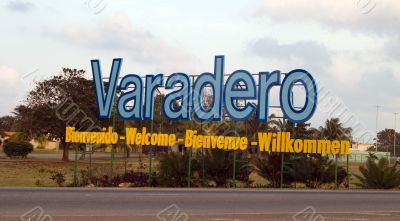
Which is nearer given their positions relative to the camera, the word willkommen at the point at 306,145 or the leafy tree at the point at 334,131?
the word willkommen at the point at 306,145

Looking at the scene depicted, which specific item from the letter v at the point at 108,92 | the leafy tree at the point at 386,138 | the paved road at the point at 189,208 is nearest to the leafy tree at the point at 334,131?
the letter v at the point at 108,92

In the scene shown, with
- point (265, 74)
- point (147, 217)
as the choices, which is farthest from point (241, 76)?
point (147, 217)

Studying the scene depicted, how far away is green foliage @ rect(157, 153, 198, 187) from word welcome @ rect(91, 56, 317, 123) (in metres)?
2.11

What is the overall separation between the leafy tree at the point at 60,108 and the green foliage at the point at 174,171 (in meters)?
32.9

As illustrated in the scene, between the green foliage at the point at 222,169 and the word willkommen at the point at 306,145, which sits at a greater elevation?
the word willkommen at the point at 306,145

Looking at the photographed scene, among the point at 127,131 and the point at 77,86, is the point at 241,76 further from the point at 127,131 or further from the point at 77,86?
the point at 77,86

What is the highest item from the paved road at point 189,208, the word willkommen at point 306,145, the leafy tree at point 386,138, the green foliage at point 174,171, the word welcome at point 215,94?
the leafy tree at point 386,138

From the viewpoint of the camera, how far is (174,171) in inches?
1280

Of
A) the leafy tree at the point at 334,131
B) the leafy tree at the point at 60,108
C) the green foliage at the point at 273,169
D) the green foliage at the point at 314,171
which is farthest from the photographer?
the leafy tree at the point at 60,108

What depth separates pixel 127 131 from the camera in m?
33.3

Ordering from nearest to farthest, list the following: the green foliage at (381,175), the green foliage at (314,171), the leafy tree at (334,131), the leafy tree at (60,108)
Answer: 1. the green foliage at (314,171)
2. the green foliage at (381,175)
3. the leafy tree at (334,131)
4. the leafy tree at (60,108)

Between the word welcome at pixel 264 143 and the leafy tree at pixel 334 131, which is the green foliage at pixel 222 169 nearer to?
the word welcome at pixel 264 143

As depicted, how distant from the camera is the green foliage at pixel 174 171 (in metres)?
32.3

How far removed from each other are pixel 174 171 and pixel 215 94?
416 centimetres
